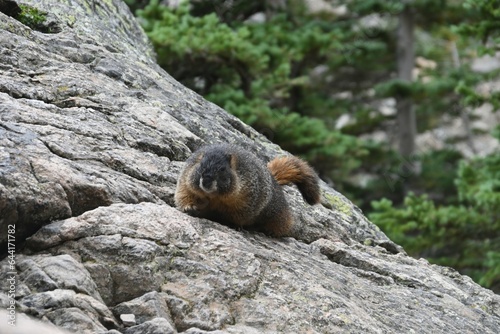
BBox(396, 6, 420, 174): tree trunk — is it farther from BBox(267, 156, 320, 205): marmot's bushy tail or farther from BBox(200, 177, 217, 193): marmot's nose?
BBox(200, 177, 217, 193): marmot's nose

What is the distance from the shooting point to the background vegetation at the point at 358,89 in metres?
15.1

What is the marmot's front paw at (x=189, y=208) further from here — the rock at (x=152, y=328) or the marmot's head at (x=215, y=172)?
the rock at (x=152, y=328)

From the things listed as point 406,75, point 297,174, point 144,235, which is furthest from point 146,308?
point 406,75

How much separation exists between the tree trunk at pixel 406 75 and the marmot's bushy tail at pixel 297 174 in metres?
16.2

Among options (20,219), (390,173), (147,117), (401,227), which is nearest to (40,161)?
(20,219)

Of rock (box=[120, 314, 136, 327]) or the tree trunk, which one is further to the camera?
the tree trunk

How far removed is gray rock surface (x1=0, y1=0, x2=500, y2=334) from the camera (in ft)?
18.0

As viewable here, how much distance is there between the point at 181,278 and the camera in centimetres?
583

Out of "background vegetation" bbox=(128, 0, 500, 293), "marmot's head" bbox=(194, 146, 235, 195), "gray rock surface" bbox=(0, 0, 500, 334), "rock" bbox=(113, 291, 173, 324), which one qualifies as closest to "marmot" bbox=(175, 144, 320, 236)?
"marmot's head" bbox=(194, 146, 235, 195)

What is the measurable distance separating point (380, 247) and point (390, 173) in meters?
15.1

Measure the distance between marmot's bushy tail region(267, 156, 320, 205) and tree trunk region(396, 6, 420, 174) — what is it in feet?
53.3

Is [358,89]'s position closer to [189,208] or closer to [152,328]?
[189,208]

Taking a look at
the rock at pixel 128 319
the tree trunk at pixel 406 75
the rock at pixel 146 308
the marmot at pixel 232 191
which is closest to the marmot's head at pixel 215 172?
the marmot at pixel 232 191

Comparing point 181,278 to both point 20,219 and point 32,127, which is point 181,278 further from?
point 32,127
